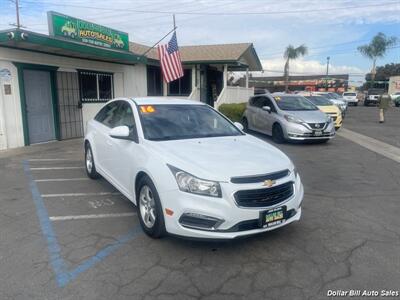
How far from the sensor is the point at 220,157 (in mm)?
3686

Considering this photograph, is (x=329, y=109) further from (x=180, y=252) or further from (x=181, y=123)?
(x=180, y=252)

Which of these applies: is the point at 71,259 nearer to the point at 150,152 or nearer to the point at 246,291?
the point at 150,152

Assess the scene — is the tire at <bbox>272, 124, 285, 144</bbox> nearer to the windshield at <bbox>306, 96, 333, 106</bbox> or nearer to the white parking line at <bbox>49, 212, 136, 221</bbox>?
the windshield at <bbox>306, 96, 333, 106</bbox>

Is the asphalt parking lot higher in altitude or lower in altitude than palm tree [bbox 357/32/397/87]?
lower

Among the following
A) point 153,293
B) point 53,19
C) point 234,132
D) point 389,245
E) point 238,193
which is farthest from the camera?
point 53,19

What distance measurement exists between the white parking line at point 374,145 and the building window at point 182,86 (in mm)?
8967

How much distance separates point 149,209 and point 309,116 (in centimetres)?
773

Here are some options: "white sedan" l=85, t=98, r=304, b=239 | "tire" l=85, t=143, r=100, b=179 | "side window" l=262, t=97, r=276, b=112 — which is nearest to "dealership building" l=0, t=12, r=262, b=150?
"tire" l=85, t=143, r=100, b=179

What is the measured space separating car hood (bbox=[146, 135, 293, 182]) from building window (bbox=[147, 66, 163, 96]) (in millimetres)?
12886

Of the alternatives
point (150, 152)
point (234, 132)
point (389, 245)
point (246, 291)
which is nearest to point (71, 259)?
point (150, 152)

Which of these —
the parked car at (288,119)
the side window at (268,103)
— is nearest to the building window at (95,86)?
the parked car at (288,119)

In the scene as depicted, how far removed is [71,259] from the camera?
3.49m

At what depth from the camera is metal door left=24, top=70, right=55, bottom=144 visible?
33.1ft

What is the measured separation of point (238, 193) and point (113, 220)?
2038 mm
